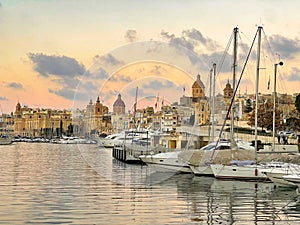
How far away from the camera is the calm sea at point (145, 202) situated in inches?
837

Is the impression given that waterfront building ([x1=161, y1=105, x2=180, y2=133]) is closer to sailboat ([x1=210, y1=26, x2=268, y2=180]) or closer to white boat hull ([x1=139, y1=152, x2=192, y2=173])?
white boat hull ([x1=139, y1=152, x2=192, y2=173])

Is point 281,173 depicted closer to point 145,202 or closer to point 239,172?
point 239,172

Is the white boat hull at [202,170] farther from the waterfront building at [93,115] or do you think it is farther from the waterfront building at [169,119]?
the waterfront building at [93,115]

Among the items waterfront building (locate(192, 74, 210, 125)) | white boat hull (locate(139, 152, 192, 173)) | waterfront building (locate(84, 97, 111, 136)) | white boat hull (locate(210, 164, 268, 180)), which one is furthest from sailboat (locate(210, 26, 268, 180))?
waterfront building (locate(84, 97, 111, 136))

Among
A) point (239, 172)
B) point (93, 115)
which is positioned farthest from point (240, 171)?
point (93, 115)

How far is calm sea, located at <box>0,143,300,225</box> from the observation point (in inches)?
837

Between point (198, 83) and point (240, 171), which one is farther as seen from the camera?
point (198, 83)

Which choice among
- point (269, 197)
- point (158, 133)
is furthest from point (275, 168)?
point (158, 133)

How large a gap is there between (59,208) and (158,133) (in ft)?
99.9

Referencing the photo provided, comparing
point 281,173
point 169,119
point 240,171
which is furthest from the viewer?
point 169,119

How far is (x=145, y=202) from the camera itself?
Answer: 2572cm

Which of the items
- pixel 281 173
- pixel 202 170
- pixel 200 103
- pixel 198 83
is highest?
pixel 198 83

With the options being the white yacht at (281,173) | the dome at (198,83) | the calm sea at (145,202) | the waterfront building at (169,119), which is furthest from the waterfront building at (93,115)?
the white yacht at (281,173)

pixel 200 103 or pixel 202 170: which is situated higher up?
pixel 200 103
